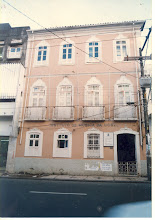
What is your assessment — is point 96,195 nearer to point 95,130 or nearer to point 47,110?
point 95,130

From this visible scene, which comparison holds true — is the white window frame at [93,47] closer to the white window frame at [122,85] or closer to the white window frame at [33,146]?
the white window frame at [122,85]

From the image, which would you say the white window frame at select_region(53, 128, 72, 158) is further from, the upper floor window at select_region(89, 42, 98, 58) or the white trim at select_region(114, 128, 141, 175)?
the upper floor window at select_region(89, 42, 98, 58)

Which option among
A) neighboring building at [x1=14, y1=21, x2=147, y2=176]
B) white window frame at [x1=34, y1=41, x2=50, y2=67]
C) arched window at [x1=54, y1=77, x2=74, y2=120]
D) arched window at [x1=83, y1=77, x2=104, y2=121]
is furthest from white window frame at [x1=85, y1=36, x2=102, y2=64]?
white window frame at [x1=34, y1=41, x2=50, y2=67]

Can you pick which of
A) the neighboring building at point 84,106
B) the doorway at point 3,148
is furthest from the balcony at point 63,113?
the doorway at point 3,148

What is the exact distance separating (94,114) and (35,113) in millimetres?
3809

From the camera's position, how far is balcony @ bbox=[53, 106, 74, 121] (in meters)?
9.52

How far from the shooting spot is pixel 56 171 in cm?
921

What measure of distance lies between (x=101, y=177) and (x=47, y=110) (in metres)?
5.12

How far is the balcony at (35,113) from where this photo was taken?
971 cm

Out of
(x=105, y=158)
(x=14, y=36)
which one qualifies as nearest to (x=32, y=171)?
(x=105, y=158)

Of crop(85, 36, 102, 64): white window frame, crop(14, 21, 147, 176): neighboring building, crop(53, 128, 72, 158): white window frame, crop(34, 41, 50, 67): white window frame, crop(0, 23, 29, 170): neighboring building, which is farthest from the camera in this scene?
crop(34, 41, 50, 67): white window frame

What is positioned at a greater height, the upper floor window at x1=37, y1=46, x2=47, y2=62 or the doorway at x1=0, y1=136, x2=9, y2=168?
the upper floor window at x1=37, y1=46, x2=47, y2=62

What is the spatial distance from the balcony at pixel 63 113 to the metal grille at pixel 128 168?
4.04 meters

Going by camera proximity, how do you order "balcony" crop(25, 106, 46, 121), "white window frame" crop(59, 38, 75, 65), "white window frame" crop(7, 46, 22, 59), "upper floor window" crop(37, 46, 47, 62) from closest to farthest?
1. "balcony" crop(25, 106, 46, 121)
2. "white window frame" crop(59, 38, 75, 65)
3. "upper floor window" crop(37, 46, 47, 62)
4. "white window frame" crop(7, 46, 22, 59)
